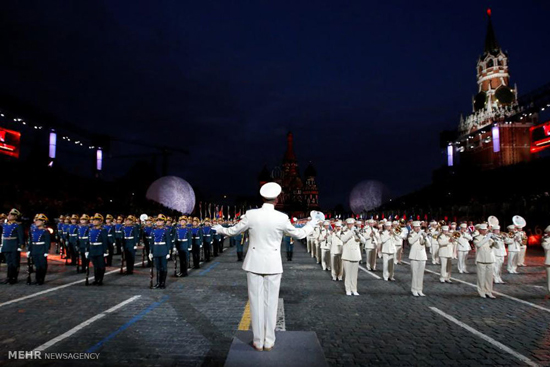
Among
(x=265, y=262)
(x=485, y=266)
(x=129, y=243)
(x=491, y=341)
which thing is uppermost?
(x=265, y=262)

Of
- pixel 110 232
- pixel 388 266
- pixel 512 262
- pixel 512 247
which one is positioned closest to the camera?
pixel 388 266

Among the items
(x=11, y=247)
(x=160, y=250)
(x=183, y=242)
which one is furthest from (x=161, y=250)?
(x=11, y=247)

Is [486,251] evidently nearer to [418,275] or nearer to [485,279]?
[485,279]

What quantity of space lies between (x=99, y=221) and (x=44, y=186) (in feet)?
79.5

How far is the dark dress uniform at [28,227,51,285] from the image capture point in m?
11.5

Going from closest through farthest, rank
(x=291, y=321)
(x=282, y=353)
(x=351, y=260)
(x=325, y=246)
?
1. (x=282, y=353)
2. (x=291, y=321)
3. (x=351, y=260)
4. (x=325, y=246)

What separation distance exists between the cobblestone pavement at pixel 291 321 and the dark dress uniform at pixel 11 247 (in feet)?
1.88

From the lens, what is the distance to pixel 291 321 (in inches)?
292

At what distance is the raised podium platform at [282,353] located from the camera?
437cm

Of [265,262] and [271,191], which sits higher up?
[271,191]

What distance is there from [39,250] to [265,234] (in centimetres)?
958

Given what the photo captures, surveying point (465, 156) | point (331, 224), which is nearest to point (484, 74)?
point (465, 156)

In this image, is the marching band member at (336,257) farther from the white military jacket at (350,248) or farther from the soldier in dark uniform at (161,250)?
the soldier in dark uniform at (161,250)

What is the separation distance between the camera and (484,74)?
9419 centimetres
